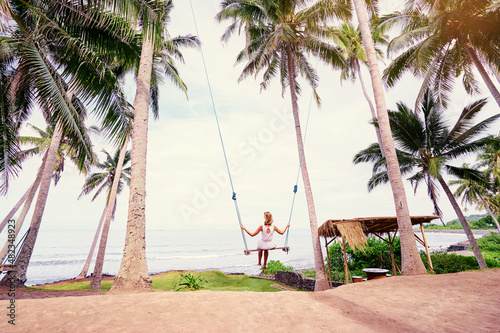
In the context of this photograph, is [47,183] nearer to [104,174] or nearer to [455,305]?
[104,174]

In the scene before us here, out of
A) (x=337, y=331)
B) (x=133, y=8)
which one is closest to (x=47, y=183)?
(x=133, y=8)

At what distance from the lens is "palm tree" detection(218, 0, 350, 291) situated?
10.1 meters

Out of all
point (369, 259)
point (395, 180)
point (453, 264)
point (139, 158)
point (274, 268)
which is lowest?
point (274, 268)

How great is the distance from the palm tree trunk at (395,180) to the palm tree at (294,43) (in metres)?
3.19

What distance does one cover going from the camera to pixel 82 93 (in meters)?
6.42

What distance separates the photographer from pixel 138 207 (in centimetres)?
505

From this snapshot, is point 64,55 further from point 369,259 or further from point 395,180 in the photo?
point 369,259

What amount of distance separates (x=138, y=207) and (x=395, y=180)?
6.61 m

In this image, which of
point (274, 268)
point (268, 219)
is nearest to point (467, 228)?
point (268, 219)

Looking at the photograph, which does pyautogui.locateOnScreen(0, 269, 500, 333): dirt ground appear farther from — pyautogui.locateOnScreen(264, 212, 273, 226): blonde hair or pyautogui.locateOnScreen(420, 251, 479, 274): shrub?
pyautogui.locateOnScreen(420, 251, 479, 274): shrub

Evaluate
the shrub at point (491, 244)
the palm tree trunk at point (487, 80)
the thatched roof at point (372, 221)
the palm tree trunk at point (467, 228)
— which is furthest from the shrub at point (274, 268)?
the shrub at point (491, 244)

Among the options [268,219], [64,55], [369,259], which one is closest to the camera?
[64,55]

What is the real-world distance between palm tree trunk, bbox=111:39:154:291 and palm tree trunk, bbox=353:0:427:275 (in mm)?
6152

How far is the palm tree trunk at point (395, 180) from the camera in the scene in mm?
6082
